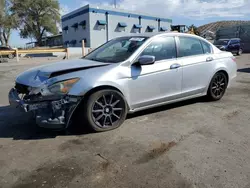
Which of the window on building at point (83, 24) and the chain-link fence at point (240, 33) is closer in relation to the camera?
the chain-link fence at point (240, 33)

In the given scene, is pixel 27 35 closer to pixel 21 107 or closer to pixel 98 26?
pixel 98 26

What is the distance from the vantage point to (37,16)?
4819 centimetres

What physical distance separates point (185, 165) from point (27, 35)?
52.9 m

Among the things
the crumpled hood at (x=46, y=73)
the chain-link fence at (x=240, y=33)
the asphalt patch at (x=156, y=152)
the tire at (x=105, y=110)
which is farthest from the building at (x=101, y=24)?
the asphalt patch at (x=156, y=152)

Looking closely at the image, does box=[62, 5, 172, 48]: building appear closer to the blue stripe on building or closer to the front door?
the blue stripe on building

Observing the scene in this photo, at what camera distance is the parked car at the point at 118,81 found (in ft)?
12.4

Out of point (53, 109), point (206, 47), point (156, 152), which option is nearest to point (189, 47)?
point (206, 47)

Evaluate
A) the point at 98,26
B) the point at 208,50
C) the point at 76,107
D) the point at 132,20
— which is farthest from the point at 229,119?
the point at 132,20

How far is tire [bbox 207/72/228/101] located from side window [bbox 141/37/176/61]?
1.35m

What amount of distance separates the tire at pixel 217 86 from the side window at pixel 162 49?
1.35 metres

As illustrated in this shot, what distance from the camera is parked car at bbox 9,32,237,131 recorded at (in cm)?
377

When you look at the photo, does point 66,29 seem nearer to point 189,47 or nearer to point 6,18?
point 6,18

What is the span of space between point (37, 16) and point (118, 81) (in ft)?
161

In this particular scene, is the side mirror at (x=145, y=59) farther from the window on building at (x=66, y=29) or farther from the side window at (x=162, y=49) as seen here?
the window on building at (x=66, y=29)
